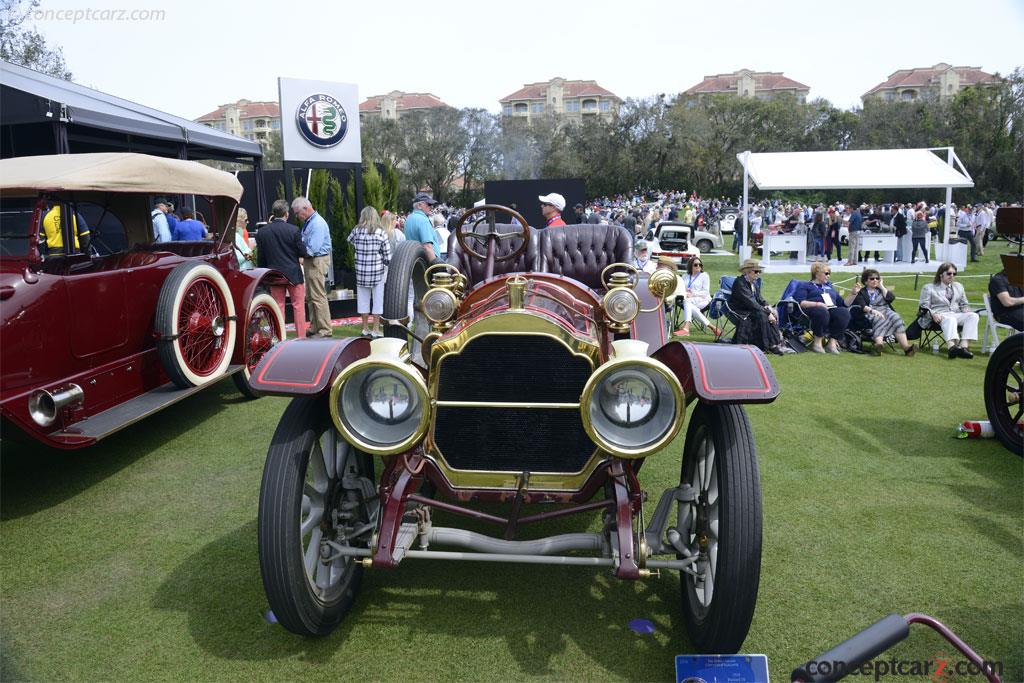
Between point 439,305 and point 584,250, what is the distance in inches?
107

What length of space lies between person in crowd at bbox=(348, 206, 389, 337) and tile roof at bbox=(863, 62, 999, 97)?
80.5 meters

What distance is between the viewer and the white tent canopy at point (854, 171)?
14578mm

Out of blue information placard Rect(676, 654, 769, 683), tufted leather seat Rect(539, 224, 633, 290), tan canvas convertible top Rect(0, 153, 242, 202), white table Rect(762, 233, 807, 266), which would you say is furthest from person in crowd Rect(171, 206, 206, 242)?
white table Rect(762, 233, 807, 266)

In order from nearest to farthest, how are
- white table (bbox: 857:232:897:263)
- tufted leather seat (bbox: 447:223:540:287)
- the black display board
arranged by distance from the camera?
tufted leather seat (bbox: 447:223:540:287) → the black display board → white table (bbox: 857:232:897:263)

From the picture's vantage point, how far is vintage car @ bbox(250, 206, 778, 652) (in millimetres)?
2455

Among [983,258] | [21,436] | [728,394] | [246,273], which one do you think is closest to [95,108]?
[246,273]

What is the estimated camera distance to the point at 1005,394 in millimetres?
4988

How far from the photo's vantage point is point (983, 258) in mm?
19906

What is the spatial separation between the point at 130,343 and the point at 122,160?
1181 mm

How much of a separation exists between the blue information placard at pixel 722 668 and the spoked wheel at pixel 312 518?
1.30 m

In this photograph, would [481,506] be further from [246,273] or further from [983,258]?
[983,258]

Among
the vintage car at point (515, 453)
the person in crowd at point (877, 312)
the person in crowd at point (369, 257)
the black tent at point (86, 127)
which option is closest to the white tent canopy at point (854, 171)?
the person in crowd at point (877, 312)

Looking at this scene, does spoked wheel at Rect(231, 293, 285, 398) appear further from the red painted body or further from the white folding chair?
the white folding chair

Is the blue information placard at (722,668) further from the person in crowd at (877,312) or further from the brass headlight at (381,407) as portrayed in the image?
the person in crowd at (877,312)
